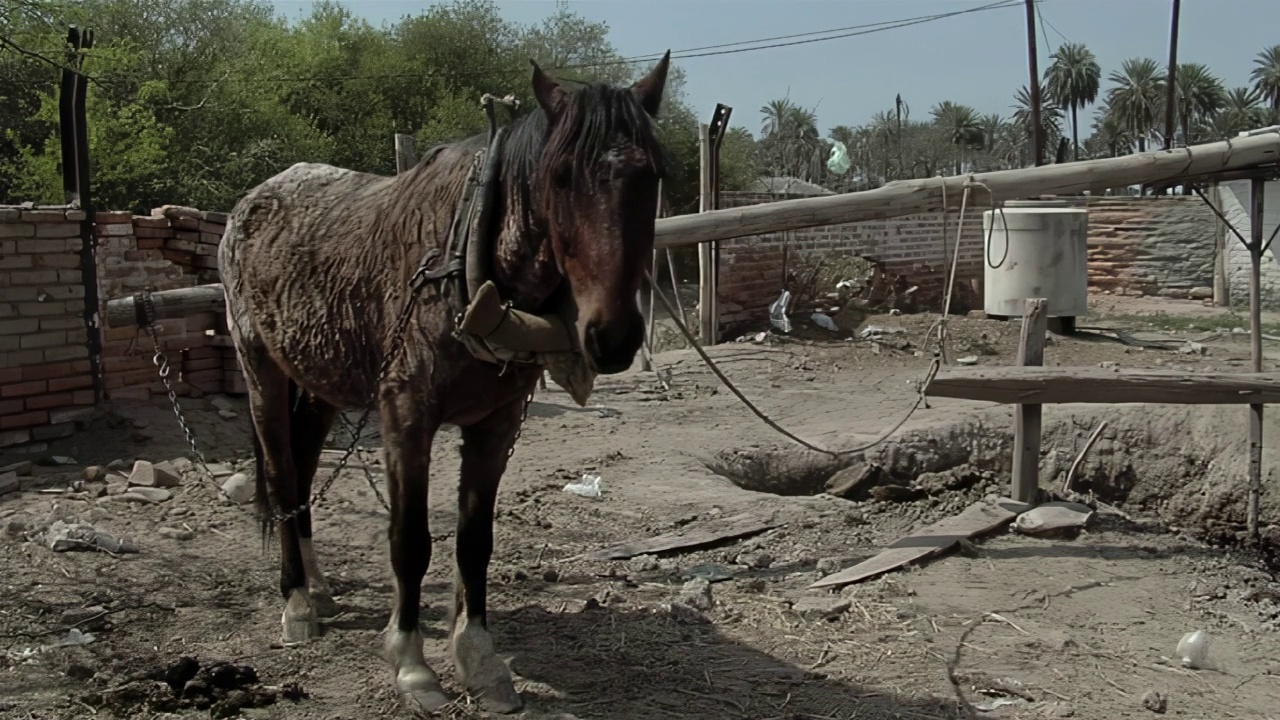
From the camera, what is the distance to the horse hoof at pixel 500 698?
3.55m

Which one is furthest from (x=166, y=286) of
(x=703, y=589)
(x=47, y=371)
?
(x=703, y=589)

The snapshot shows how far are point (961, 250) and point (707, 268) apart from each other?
19.6 feet

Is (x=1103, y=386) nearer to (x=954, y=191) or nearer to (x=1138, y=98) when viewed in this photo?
(x=954, y=191)

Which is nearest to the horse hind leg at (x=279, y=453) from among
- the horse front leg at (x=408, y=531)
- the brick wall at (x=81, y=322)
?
the horse front leg at (x=408, y=531)

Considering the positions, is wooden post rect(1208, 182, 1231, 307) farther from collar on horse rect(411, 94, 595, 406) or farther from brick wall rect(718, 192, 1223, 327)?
collar on horse rect(411, 94, 595, 406)

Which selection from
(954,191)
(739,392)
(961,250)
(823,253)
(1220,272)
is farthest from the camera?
(1220,272)

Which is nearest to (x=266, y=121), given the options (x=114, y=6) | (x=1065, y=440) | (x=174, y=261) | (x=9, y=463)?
(x=114, y=6)

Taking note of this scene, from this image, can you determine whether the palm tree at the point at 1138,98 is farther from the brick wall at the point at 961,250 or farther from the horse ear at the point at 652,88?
the horse ear at the point at 652,88

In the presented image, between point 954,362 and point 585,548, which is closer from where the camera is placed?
point 585,548

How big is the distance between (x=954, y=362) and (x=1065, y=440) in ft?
14.9

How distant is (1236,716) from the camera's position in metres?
3.84

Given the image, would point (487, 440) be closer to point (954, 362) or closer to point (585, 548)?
point (585, 548)

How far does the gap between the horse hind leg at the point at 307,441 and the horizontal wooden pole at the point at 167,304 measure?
3.97ft

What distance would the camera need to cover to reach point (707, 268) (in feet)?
42.7
